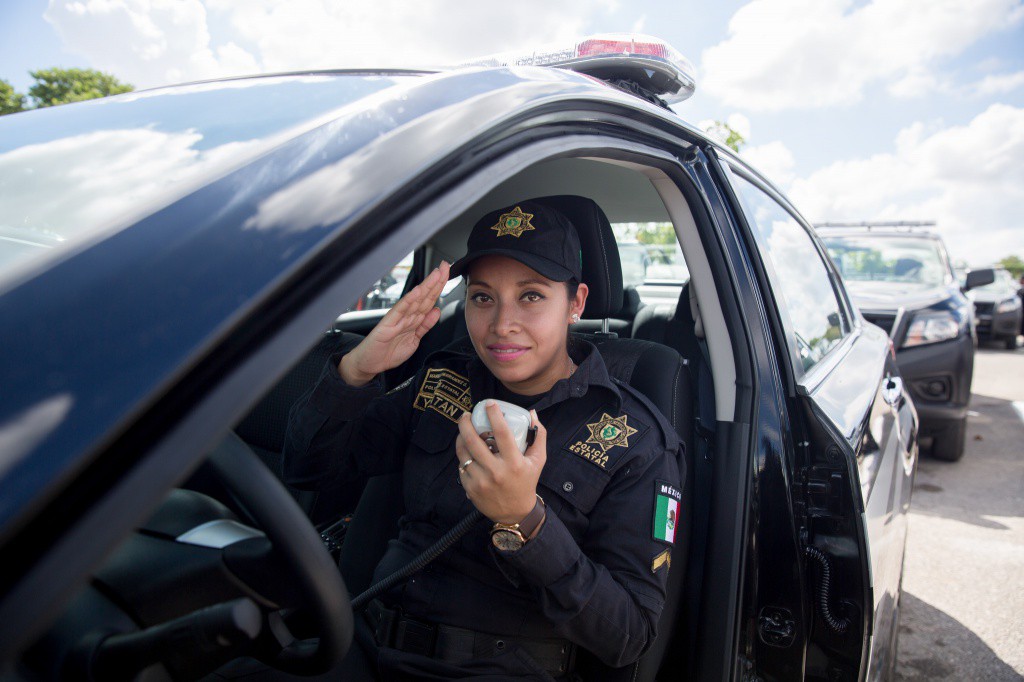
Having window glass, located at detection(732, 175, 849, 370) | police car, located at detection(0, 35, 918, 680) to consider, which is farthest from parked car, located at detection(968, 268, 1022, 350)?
police car, located at detection(0, 35, 918, 680)

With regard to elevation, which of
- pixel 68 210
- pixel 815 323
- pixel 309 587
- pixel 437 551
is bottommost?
pixel 437 551

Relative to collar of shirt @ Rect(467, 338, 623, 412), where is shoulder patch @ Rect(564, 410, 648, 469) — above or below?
below

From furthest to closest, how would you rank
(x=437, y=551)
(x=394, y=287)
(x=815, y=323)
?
(x=394, y=287) < (x=815, y=323) < (x=437, y=551)

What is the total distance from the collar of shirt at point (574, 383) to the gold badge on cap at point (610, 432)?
39 mm

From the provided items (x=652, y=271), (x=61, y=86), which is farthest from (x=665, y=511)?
(x=61, y=86)

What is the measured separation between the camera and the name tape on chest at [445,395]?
5.08 feet

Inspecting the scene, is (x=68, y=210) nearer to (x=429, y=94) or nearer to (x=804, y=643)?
(x=429, y=94)

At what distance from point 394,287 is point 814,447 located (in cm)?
256

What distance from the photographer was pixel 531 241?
1.45m

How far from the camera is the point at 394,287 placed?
143 inches

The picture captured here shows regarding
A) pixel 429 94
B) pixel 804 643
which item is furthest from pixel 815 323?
pixel 429 94

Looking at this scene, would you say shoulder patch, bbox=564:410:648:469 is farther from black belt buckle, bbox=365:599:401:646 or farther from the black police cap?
black belt buckle, bbox=365:599:401:646

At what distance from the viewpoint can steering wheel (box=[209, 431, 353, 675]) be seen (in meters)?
0.69

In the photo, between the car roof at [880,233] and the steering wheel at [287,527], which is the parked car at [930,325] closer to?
the car roof at [880,233]
